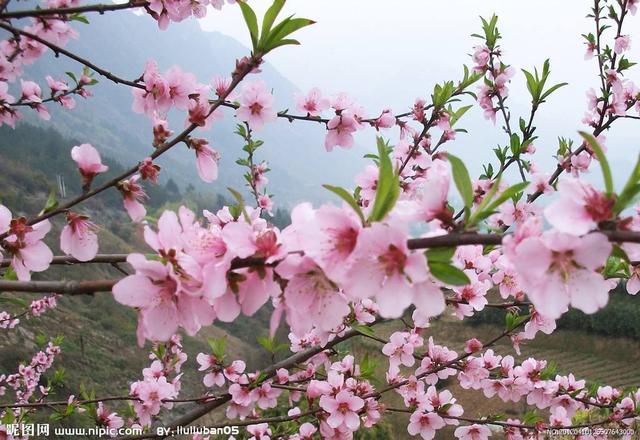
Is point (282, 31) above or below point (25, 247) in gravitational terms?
above

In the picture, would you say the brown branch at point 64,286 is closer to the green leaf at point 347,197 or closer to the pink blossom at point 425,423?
the green leaf at point 347,197

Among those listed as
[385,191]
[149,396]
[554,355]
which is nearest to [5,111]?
[149,396]

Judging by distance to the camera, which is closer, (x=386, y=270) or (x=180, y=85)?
(x=386, y=270)

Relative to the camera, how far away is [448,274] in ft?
3.01

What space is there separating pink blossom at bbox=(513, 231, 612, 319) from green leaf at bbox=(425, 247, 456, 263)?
13 cm

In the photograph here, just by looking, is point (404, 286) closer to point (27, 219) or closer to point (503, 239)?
point (503, 239)

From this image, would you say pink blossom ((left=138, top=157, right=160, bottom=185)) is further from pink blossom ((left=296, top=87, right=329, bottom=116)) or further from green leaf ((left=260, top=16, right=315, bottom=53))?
pink blossom ((left=296, top=87, right=329, bottom=116))

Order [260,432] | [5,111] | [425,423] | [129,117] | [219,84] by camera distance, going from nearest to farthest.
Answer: [219,84], [425,423], [5,111], [260,432], [129,117]

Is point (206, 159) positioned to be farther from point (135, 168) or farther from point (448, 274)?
point (448, 274)

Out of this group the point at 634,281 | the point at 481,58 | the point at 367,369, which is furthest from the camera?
the point at 481,58

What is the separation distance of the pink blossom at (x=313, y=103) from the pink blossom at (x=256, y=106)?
40 cm

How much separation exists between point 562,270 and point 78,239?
150 cm

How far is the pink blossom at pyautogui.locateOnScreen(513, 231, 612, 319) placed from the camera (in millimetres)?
876

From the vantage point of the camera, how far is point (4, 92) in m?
3.02
